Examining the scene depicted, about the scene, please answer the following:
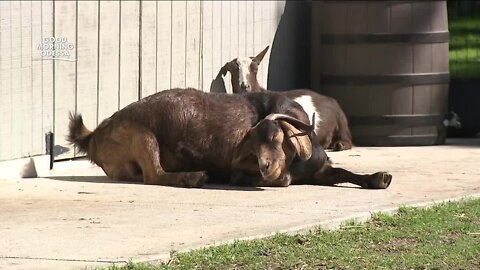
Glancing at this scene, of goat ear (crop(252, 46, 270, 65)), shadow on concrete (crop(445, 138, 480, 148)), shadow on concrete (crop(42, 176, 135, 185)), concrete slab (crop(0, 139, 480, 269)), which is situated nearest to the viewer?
concrete slab (crop(0, 139, 480, 269))

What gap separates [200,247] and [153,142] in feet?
8.32

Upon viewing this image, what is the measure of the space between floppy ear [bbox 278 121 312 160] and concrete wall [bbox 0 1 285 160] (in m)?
1.90

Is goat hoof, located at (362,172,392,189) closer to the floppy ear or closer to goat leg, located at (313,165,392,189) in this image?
goat leg, located at (313,165,392,189)

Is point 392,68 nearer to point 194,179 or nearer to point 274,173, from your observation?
point 274,173

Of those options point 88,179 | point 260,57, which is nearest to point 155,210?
point 88,179

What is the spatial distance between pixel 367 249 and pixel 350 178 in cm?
233

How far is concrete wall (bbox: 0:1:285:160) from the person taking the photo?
9547 mm

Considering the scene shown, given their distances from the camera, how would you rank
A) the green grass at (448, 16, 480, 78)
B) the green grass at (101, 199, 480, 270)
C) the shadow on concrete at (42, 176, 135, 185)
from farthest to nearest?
the green grass at (448, 16, 480, 78) < the shadow on concrete at (42, 176, 135, 185) < the green grass at (101, 199, 480, 270)

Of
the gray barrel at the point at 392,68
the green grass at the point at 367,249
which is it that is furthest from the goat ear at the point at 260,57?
the green grass at the point at 367,249

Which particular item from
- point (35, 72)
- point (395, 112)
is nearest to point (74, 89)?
point (35, 72)

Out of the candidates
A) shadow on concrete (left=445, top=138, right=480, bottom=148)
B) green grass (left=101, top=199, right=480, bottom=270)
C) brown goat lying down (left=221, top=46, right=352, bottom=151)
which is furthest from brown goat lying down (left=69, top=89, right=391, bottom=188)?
shadow on concrete (left=445, top=138, right=480, bottom=148)

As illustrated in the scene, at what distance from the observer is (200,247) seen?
6.81m

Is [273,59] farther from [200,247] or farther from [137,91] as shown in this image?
[200,247]

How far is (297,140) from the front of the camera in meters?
9.06
